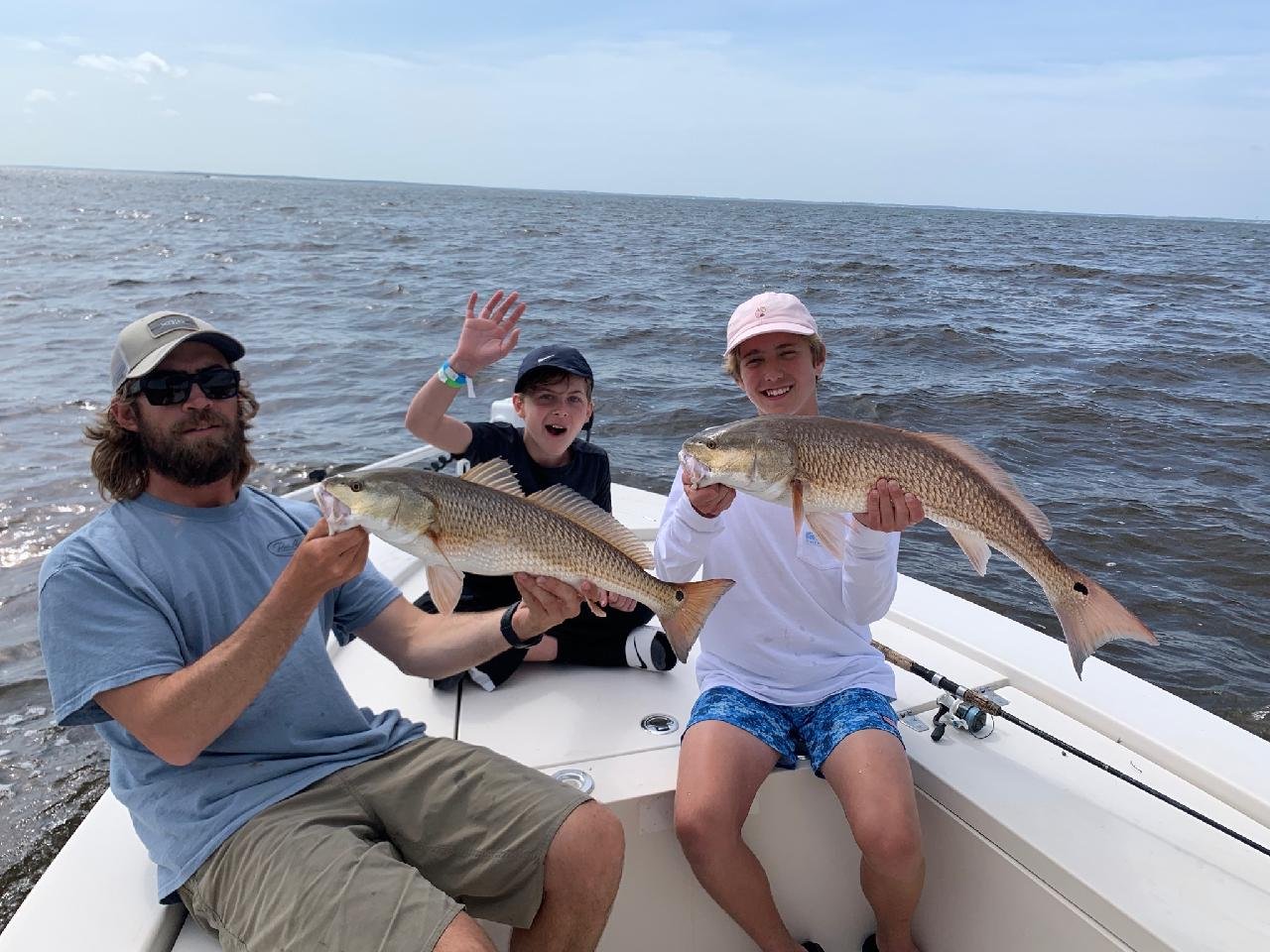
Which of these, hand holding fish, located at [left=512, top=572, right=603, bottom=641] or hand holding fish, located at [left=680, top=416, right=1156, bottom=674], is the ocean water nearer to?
hand holding fish, located at [left=512, top=572, right=603, bottom=641]

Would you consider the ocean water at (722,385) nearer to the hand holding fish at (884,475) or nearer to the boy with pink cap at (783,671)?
the boy with pink cap at (783,671)

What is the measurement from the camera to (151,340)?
2639mm

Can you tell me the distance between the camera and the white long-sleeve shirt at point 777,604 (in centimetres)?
316

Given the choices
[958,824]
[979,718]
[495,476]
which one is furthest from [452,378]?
[958,824]

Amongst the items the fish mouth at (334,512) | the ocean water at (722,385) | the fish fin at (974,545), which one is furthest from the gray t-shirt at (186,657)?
the ocean water at (722,385)

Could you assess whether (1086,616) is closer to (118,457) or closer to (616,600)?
(616,600)

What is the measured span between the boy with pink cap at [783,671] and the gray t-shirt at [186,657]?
45.5 inches

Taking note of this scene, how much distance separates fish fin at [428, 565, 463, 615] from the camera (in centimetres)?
282

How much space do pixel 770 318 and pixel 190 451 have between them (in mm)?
2125

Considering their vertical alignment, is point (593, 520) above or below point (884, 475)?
below

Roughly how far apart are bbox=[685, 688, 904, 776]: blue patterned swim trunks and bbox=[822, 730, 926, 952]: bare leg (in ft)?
0.25

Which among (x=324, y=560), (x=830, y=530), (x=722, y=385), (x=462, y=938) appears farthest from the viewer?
(x=722, y=385)

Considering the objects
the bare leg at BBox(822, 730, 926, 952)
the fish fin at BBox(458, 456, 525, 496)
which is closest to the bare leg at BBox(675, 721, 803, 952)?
the bare leg at BBox(822, 730, 926, 952)

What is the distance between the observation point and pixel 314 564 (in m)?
2.27
